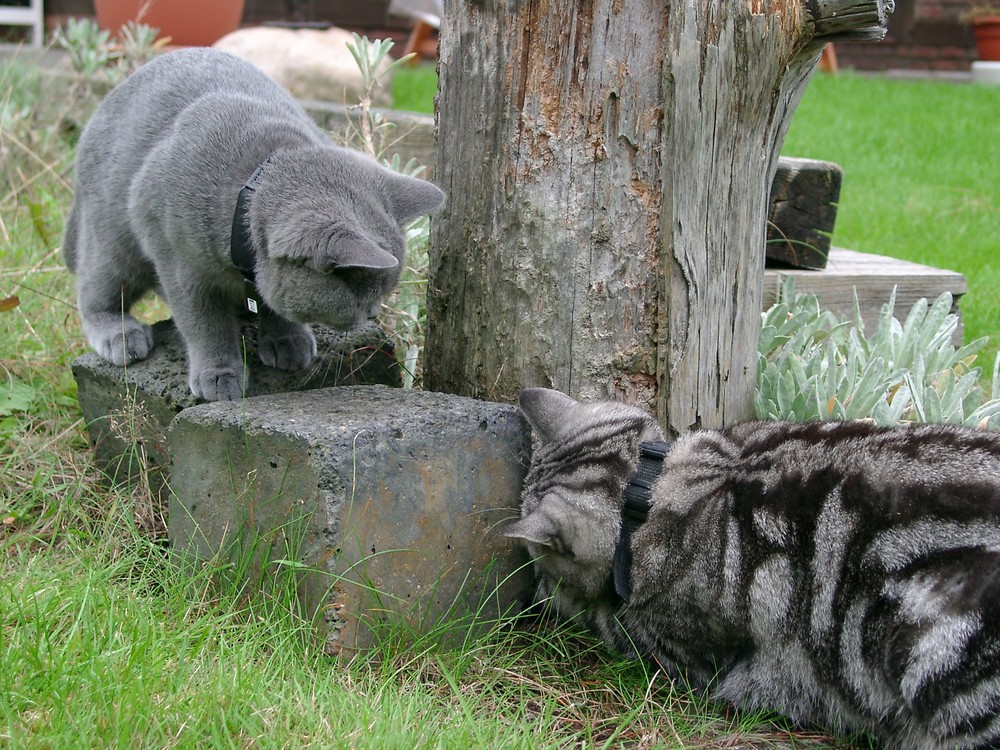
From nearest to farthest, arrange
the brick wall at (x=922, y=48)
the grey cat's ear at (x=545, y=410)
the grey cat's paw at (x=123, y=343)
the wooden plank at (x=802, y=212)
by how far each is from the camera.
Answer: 1. the grey cat's ear at (x=545, y=410)
2. the grey cat's paw at (x=123, y=343)
3. the wooden plank at (x=802, y=212)
4. the brick wall at (x=922, y=48)

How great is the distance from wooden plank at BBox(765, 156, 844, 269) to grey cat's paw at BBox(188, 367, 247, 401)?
2.34m

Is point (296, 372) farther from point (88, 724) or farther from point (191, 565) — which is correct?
point (88, 724)

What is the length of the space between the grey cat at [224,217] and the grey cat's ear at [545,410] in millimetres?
515

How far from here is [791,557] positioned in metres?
2.38

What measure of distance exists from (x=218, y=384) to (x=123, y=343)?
19.9 inches

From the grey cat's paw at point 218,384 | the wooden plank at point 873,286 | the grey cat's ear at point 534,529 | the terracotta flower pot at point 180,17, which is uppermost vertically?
the terracotta flower pot at point 180,17

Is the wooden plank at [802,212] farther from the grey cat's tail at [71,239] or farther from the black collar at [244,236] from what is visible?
the grey cat's tail at [71,239]

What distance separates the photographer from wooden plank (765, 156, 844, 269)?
4133 mm

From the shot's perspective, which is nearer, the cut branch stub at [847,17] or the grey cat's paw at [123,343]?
the cut branch stub at [847,17]

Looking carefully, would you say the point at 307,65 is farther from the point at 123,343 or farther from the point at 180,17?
the point at 123,343

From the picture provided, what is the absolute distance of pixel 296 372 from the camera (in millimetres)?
3244

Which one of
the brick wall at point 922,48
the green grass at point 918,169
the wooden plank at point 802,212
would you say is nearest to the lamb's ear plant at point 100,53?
the wooden plank at point 802,212

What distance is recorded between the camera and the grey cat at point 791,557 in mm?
2170

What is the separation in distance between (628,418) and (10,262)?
347cm
